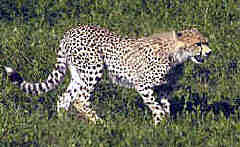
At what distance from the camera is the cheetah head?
7855mm

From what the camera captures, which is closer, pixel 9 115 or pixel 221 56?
pixel 9 115

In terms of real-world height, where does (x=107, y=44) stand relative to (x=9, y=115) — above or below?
above

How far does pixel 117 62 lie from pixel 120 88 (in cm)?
60

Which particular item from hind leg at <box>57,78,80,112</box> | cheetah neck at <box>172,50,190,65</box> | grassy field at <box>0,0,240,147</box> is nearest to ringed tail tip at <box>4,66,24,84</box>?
grassy field at <box>0,0,240,147</box>

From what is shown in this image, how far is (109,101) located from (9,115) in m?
1.30

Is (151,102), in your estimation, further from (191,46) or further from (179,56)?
(191,46)

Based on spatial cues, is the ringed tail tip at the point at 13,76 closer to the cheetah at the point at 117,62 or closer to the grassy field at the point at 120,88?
the cheetah at the point at 117,62

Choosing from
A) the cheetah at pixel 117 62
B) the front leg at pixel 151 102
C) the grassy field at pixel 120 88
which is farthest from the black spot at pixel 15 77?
the front leg at pixel 151 102

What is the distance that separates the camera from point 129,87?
8.24m

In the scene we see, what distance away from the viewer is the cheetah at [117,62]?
7887 mm

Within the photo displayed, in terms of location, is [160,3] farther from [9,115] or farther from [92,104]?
[9,115]

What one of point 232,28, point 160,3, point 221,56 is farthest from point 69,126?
point 160,3

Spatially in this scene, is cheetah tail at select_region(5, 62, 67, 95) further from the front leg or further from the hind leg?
the front leg

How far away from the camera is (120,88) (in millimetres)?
8648
